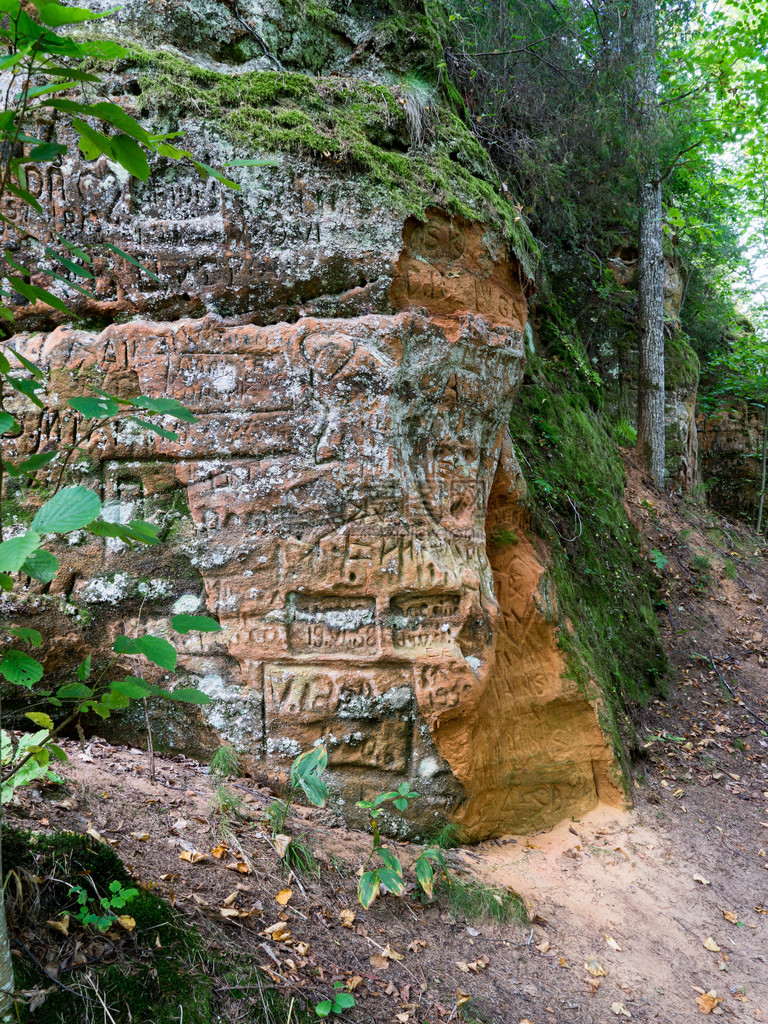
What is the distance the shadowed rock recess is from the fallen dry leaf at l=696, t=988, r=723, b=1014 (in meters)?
1.42

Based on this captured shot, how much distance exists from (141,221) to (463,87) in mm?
3572

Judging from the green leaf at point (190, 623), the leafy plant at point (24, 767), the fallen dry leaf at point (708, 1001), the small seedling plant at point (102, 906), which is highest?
the green leaf at point (190, 623)

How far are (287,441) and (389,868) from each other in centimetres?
234

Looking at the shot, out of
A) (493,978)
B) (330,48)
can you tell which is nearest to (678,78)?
(330,48)

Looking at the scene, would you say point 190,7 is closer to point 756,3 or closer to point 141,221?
point 141,221

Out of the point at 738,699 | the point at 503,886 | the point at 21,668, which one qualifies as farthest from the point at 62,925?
the point at 738,699

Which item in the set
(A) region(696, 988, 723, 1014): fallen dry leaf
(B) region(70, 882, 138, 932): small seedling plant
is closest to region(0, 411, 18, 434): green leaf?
(B) region(70, 882, 138, 932): small seedling plant

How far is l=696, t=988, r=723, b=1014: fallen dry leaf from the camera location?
3414mm

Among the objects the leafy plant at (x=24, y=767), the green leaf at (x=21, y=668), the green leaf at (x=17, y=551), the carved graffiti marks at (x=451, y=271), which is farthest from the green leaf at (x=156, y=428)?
the carved graffiti marks at (x=451, y=271)

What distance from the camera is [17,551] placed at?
46.8 inches

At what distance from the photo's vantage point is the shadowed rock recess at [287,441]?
3.95 meters

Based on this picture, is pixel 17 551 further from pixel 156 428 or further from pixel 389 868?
pixel 389 868

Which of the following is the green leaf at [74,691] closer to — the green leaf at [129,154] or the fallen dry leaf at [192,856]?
the green leaf at [129,154]

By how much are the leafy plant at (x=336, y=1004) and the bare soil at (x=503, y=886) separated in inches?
1.5
